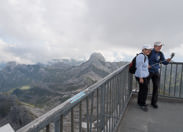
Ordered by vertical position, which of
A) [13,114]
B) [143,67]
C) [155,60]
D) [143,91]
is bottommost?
[13,114]

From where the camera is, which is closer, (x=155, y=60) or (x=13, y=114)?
(x=155, y=60)

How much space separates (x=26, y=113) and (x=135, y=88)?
8879 centimetres

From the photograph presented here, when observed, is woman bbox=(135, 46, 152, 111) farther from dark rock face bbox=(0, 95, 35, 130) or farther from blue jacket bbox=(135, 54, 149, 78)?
dark rock face bbox=(0, 95, 35, 130)

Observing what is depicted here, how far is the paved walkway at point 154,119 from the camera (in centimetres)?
353

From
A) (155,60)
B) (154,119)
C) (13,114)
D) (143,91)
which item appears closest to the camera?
(154,119)

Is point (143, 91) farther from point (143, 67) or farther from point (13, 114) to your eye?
point (13, 114)

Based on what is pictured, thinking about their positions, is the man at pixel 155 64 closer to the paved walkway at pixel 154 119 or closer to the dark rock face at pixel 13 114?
the paved walkway at pixel 154 119

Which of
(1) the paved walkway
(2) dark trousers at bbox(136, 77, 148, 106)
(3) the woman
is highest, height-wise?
(3) the woman

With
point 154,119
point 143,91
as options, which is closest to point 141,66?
point 143,91

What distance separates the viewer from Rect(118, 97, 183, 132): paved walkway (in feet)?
11.6

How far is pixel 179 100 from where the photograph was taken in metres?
5.21

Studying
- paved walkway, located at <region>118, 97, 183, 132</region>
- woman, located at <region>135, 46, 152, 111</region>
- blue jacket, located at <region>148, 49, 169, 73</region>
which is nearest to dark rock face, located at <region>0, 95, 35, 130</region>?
paved walkway, located at <region>118, 97, 183, 132</region>

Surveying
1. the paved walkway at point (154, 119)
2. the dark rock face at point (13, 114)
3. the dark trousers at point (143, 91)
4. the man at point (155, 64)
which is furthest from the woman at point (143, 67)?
the dark rock face at point (13, 114)

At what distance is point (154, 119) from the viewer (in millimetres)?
3955
